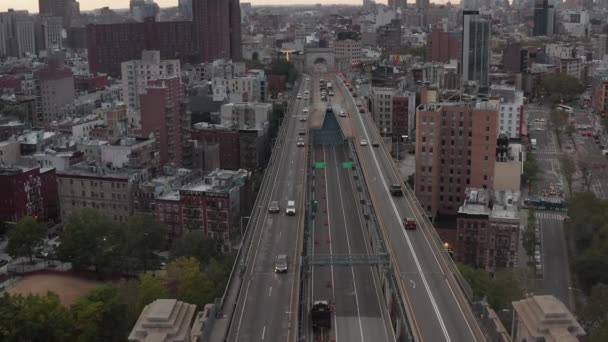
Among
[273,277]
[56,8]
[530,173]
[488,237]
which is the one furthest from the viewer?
[56,8]

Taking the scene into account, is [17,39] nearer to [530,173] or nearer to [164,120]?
[164,120]

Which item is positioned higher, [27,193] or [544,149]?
[27,193]

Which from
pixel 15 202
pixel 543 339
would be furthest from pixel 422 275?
pixel 15 202

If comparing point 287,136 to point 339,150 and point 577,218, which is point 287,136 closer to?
point 339,150

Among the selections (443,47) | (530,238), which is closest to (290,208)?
(530,238)

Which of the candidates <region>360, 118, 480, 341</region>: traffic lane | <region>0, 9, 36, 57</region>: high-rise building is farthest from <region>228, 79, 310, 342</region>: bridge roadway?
<region>0, 9, 36, 57</region>: high-rise building

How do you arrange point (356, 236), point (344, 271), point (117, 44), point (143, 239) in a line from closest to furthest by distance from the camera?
point (344, 271)
point (143, 239)
point (356, 236)
point (117, 44)

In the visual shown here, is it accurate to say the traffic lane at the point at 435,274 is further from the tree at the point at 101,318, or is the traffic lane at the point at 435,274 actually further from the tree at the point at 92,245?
the tree at the point at 92,245
